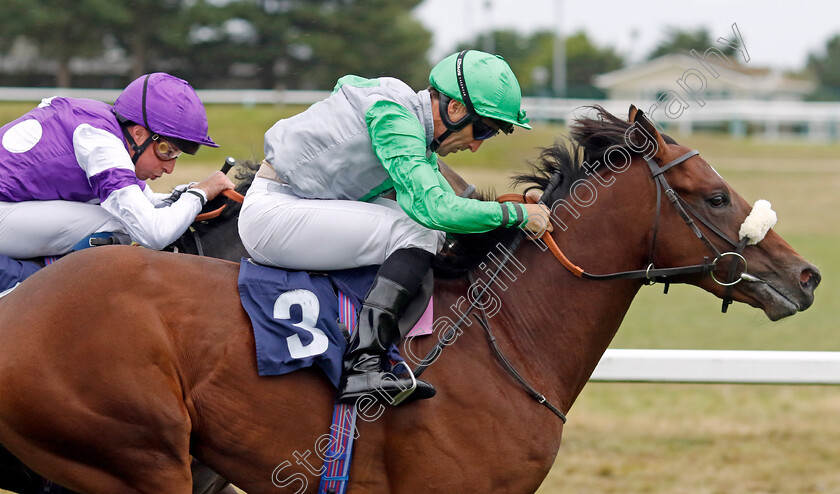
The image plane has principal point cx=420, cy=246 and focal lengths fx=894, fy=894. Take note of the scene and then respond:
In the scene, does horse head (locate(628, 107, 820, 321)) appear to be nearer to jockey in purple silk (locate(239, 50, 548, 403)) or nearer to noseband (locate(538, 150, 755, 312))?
noseband (locate(538, 150, 755, 312))

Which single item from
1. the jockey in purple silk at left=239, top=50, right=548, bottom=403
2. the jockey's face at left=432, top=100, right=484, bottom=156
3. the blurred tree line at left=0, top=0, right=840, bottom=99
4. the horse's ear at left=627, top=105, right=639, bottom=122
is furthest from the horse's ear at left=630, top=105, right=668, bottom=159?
the blurred tree line at left=0, top=0, right=840, bottom=99

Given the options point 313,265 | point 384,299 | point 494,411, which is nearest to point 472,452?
point 494,411

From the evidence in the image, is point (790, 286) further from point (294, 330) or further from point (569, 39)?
point (569, 39)

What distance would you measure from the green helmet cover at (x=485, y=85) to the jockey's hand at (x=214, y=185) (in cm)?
109

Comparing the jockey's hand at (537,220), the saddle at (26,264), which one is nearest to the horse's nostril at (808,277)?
the jockey's hand at (537,220)

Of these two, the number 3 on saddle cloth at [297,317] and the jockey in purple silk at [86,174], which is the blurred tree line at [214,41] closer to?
the jockey in purple silk at [86,174]

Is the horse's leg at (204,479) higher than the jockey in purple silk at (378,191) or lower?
lower

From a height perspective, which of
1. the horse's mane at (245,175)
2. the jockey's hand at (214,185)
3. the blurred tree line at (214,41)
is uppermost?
the jockey's hand at (214,185)

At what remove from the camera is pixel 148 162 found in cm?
366

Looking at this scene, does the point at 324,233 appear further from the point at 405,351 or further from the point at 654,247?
the point at 654,247

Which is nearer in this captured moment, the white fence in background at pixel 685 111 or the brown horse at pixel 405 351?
the brown horse at pixel 405 351

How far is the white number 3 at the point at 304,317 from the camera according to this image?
117 inches

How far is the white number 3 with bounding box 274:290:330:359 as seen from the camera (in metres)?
2.97

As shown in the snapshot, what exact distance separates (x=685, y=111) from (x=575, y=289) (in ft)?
64.8
